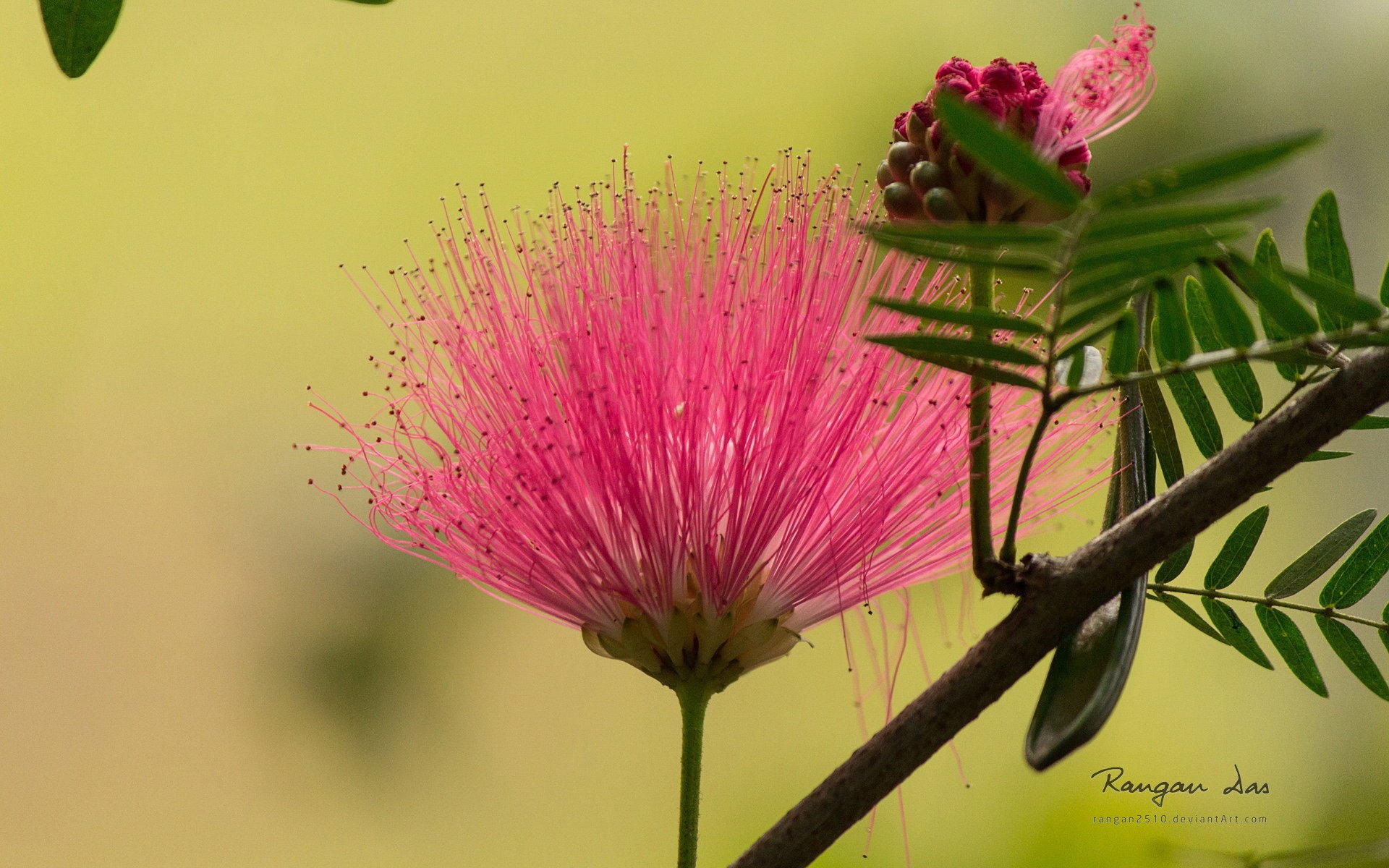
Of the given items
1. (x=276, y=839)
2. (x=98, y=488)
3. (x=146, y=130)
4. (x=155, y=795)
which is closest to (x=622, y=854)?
(x=276, y=839)

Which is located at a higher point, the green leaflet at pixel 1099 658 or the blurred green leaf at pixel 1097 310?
the blurred green leaf at pixel 1097 310

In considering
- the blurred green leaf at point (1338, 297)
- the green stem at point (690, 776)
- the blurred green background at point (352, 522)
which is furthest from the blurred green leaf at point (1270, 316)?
the blurred green background at point (352, 522)

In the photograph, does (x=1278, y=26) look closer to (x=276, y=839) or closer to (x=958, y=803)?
(x=958, y=803)

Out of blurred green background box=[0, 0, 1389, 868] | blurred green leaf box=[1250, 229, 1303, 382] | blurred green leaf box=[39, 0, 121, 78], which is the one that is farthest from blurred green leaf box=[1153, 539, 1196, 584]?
blurred green background box=[0, 0, 1389, 868]
